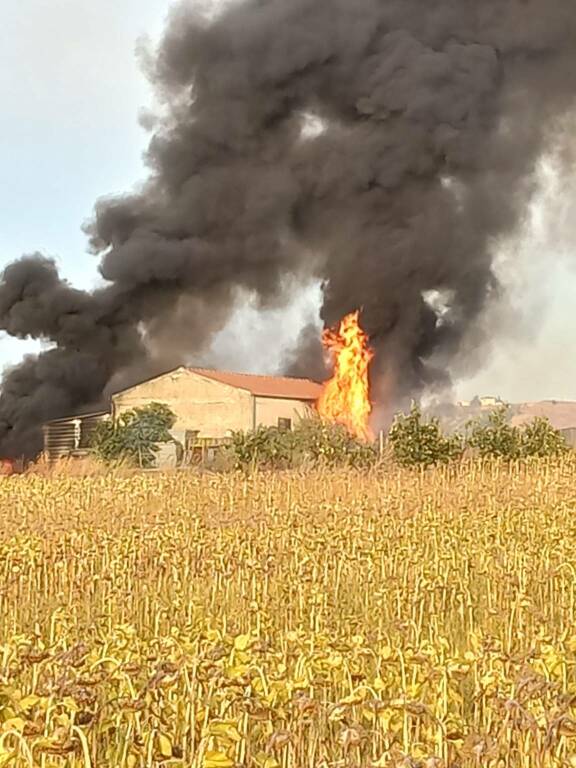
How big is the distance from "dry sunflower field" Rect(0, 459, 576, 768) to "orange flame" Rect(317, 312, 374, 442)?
16.0 meters

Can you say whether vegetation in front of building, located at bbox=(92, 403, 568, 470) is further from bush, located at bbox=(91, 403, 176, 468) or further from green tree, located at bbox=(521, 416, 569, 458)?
bush, located at bbox=(91, 403, 176, 468)

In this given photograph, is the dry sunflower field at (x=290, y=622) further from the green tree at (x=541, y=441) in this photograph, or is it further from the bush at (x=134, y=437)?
the bush at (x=134, y=437)

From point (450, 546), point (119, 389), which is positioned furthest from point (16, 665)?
point (119, 389)

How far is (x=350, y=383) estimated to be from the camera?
30.0m

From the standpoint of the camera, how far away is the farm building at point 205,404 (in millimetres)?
33562

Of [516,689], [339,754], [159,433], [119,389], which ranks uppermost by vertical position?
[119,389]

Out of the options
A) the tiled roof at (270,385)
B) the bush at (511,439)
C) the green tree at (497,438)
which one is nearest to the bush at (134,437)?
the tiled roof at (270,385)

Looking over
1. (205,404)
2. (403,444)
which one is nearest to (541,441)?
(403,444)

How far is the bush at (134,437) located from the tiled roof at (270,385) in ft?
13.6

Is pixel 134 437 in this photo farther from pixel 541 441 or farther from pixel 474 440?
pixel 541 441

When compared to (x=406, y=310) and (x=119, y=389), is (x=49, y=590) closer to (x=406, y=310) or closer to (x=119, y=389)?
(x=406, y=310)

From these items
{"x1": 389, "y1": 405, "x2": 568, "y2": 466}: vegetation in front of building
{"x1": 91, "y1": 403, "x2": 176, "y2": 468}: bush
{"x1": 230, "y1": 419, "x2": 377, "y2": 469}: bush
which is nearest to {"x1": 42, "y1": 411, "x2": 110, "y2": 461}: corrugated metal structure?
{"x1": 91, "y1": 403, "x2": 176, "y2": 468}: bush

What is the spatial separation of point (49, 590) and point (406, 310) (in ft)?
88.4

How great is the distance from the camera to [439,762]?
1749 mm
